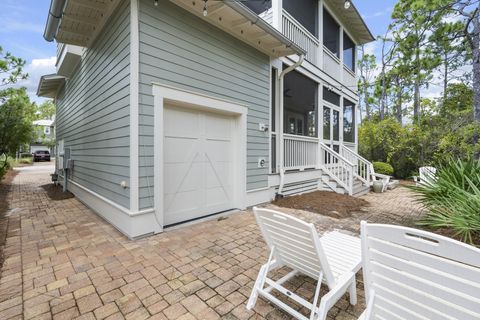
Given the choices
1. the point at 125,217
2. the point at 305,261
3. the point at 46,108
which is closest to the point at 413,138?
the point at 305,261

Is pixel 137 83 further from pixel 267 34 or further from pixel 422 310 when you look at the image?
pixel 422 310

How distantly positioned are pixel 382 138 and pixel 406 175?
2081mm

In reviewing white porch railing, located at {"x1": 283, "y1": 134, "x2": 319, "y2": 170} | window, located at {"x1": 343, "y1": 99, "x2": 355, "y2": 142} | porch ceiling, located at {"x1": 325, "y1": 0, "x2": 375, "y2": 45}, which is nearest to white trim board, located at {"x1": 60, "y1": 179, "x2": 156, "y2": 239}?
white porch railing, located at {"x1": 283, "y1": 134, "x2": 319, "y2": 170}

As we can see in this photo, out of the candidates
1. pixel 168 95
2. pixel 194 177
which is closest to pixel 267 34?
pixel 168 95

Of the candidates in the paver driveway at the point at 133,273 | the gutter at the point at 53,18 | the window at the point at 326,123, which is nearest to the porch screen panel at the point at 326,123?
the window at the point at 326,123

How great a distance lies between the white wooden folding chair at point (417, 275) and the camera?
1.04 meters

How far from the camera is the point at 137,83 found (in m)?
3.30

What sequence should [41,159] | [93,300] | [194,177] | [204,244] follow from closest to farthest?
[93,300], [204,244], [194,177], [41,159]

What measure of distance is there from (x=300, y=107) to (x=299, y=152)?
2649mm

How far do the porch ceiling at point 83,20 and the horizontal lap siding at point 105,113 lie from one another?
144 mm

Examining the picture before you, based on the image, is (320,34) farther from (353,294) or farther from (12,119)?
(12,119)

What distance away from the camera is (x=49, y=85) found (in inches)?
338

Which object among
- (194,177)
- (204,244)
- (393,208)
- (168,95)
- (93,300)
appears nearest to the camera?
(93,300)

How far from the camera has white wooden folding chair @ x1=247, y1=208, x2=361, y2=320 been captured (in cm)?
160
